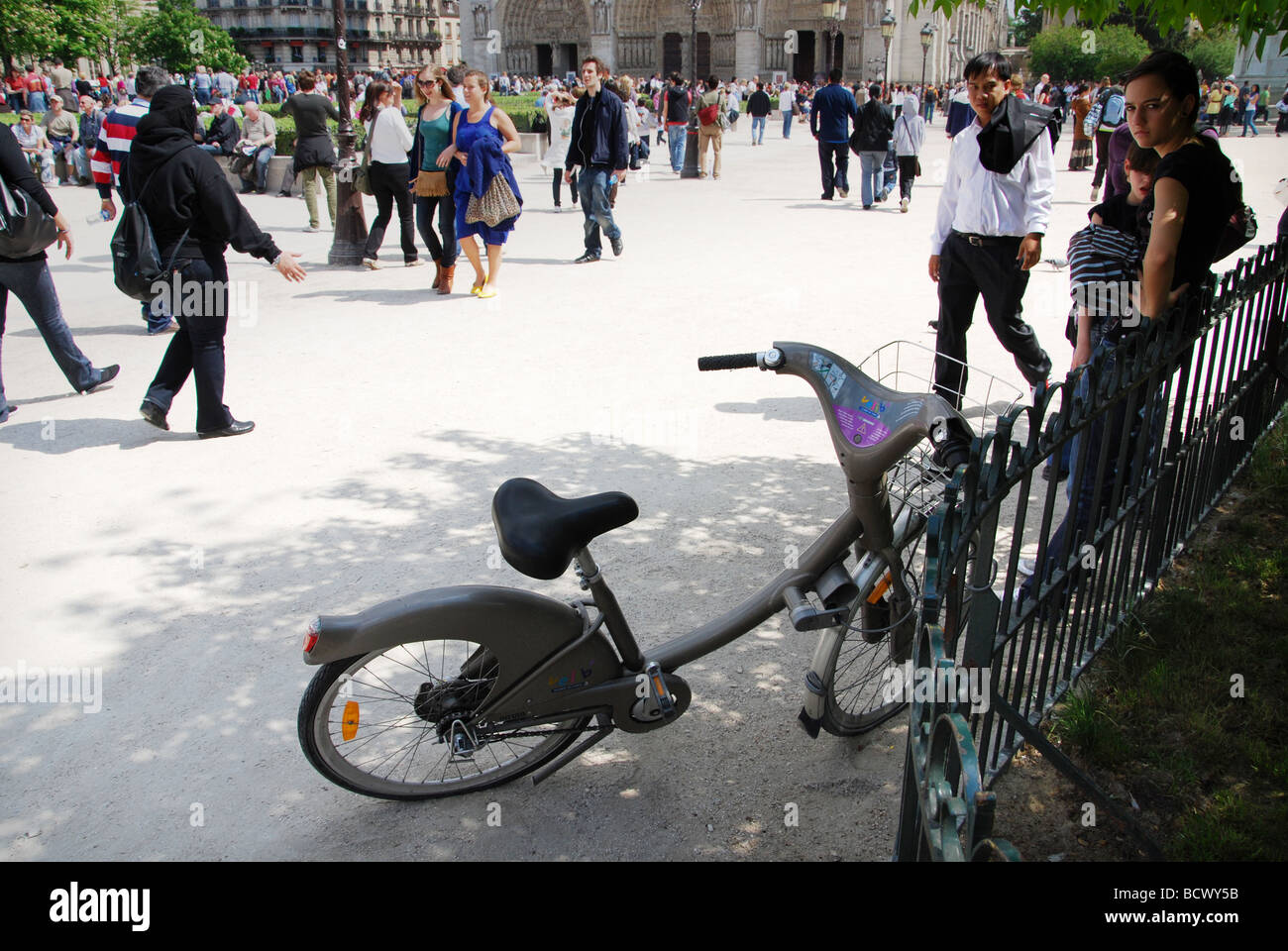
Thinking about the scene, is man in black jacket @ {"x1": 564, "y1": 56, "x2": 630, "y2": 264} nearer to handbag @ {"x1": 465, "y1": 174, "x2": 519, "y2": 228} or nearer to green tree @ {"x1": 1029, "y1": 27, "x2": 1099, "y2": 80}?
handbag @ {"x1": 465, "y1": 174, "x2": 519, "y2": 228}

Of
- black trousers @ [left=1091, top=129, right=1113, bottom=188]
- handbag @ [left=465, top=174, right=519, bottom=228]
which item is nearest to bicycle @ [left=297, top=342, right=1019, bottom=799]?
handbag @ [left=465, top=174, right=519, bottom=228]

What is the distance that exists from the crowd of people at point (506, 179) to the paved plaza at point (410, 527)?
23.3 inches

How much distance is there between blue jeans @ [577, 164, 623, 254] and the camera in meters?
10.7

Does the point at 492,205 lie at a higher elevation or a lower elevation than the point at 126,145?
lower

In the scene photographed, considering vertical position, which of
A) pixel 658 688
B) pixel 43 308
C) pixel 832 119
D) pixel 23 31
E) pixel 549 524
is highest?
pixel 23 31

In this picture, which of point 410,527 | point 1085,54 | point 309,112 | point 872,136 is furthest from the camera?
point 1085,54

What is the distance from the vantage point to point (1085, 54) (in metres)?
41.9

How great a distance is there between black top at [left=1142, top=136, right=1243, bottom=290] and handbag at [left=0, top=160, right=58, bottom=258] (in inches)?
242

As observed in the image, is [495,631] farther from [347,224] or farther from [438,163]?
[347,224]

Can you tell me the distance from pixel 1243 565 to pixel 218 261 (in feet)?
18.1

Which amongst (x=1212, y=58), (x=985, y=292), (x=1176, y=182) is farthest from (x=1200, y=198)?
(x=1212, y=58)

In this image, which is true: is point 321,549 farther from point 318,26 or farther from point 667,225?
point 318,26

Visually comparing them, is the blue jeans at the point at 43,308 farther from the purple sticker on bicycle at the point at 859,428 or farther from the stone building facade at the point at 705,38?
the stone building facade at the point at 705,38

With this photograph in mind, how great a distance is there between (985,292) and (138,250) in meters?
4.56
